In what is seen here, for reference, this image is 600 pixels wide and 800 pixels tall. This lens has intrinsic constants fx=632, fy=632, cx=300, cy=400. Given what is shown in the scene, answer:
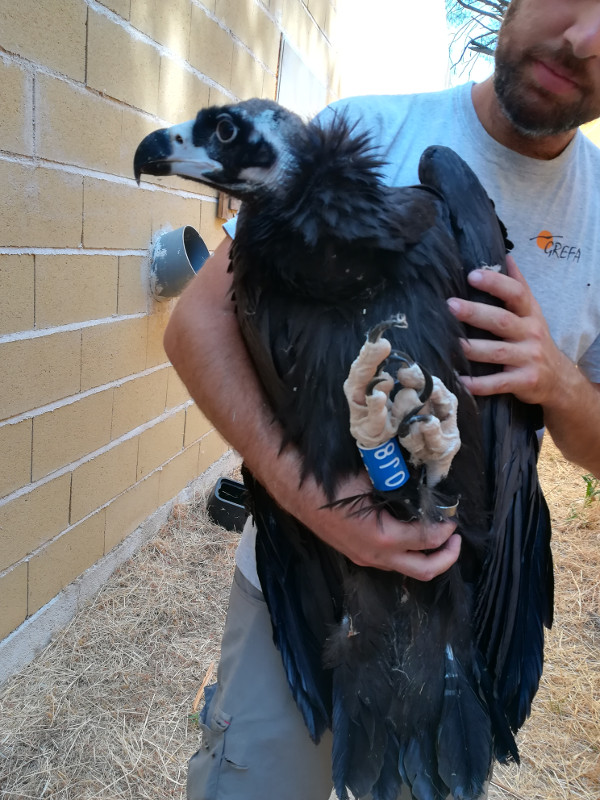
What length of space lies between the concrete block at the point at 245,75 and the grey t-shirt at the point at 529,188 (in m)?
2.36

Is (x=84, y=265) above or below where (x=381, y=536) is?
above

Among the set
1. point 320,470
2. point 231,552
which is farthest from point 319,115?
point 231,552

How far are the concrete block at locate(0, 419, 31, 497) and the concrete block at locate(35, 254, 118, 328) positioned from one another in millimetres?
396

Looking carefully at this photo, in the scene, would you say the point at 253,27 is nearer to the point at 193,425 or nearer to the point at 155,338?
the point at 155,338

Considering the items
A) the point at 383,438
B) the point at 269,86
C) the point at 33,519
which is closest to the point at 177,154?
the point at 383,438

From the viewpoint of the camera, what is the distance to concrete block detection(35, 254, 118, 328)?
2.34 metres

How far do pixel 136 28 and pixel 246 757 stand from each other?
2742mm

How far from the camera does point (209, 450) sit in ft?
14.2

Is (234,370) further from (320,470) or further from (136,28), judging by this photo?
(136,28)

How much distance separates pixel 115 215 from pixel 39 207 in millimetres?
528

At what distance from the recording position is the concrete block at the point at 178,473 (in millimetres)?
3686

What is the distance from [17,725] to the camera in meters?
2.40

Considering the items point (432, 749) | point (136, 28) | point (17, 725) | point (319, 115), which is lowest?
point (17, 725)

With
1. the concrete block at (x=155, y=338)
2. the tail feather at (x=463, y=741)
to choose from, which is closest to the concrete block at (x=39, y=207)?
the concrete block at (x=155, y=338)
